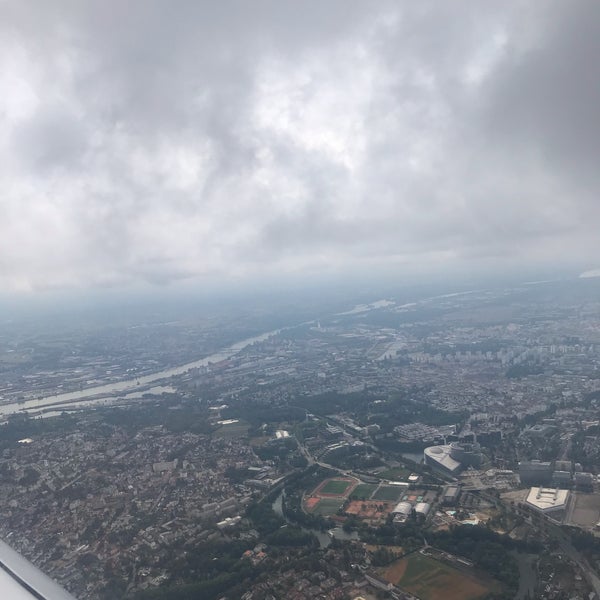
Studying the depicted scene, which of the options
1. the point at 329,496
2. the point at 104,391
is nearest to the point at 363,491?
the point at 329,496

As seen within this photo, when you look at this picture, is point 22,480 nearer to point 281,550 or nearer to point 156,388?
point 281,550

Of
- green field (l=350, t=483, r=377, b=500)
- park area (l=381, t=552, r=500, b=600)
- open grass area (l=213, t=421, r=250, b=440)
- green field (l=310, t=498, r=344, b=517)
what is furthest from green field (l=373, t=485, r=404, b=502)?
open grass area (l=213, t=421, r=250, b=440)

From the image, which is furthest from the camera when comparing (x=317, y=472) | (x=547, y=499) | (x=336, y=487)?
(x=317, y=472)

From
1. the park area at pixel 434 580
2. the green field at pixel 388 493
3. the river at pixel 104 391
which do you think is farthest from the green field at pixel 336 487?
the river at pixel 104 391

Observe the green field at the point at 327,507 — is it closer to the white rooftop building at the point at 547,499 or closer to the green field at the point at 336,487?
the green field at the point at 336,487

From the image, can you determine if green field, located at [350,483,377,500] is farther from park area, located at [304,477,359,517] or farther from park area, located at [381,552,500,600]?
park area, located at [381,552,500,600]

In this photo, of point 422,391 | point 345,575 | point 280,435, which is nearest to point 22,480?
point 280,435

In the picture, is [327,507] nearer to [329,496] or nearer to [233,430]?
[329,496]
